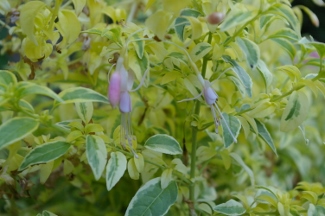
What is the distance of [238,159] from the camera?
0.68 m

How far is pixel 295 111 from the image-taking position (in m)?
0.54

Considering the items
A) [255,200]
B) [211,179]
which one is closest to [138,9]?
[211,179]

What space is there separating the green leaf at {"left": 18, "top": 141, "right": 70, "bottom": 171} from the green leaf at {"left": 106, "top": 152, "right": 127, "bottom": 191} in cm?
5

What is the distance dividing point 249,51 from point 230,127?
85 millimetres

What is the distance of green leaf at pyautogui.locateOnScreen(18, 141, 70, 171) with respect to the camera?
0.50 metres

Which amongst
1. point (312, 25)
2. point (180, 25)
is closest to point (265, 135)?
point (180, 25)

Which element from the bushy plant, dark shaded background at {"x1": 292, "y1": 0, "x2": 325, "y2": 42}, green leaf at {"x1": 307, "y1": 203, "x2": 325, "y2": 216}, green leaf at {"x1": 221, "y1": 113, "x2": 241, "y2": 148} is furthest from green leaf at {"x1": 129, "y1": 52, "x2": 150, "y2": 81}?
dark shaded background at {"x1": 292, "y1": 0, "x2": 325, "y2": 42}

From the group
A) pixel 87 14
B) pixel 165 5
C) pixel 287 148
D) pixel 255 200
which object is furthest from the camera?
pixel 287 148

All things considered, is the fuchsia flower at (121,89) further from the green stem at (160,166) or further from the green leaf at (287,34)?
the green leaf at (287,34)

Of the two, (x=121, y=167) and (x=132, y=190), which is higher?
(x=121, y=167)

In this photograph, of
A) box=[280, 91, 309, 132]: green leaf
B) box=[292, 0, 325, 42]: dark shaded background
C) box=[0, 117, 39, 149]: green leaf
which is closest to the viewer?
box=[0, 117, 39, 149]: green leaf

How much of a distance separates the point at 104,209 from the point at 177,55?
42 centimetres

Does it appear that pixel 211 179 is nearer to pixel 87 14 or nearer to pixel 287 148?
pixel 287 148

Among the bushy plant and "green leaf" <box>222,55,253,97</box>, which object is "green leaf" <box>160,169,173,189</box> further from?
"green leaf" <box>222,55,253,97</box>
